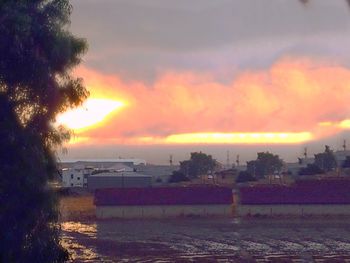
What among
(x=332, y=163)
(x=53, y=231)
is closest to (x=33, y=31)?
(x=53, y=231)

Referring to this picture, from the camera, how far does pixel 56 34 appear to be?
16484 millimetres

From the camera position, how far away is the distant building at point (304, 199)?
172 ft

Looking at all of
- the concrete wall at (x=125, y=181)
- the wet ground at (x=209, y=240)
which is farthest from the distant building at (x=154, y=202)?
the concrete wall at (x=125, y=181)

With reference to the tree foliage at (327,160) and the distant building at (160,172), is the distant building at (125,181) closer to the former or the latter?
the distant building at (160,172)

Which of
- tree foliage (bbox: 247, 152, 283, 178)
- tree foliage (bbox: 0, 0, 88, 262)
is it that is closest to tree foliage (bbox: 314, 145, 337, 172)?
tree foliage (bbox: 247, 152, 283, 178)

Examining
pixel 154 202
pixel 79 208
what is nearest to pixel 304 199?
pixel 154 202

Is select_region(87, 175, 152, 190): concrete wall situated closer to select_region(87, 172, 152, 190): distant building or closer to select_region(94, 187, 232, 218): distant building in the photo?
select_region(87, 172, 152, 190): distant building

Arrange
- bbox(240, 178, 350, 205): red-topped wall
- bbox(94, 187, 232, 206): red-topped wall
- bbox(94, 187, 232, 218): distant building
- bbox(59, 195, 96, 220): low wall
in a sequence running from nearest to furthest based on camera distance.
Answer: bbox(240, 178, 350, 205): red-topped wall
bbox(94, 187, 232, 206): red-topped wall
bbox(94, 187, 232, 218): distant building
bbox(59, 195, 96, 220): low wall

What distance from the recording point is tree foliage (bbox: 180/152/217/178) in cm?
8006

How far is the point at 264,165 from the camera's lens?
81000 millimetres

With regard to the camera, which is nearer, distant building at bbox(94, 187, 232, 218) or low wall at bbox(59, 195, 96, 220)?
distant building at bbox(94, 187, 232, 218)

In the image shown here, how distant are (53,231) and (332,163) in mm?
70597

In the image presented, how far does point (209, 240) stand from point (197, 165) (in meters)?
42.0

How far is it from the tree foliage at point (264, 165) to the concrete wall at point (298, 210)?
80.2 ft
